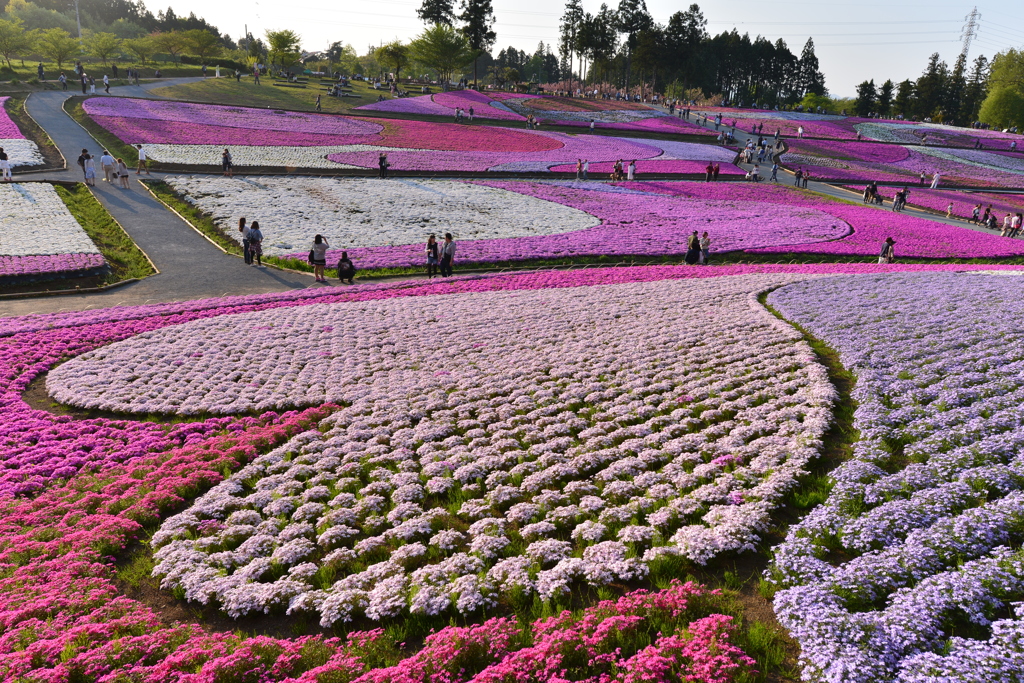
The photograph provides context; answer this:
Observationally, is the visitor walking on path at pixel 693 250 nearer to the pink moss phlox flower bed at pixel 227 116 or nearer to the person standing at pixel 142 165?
the person standing at pixel 142 165

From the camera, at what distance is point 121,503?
37.0 feet

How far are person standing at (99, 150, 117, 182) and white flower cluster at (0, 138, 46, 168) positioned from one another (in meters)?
4.79

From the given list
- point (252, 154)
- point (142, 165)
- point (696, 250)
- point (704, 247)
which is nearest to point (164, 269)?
point (142, 165)

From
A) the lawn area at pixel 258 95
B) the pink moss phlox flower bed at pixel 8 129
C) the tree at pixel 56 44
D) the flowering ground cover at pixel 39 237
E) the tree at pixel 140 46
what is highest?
the tree at pixel 140 46

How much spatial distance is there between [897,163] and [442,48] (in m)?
70.4

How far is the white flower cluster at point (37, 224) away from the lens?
2759 cm

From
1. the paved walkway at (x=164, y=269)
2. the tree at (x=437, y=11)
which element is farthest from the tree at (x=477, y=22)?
the paved walkway at (x=164, y=269)

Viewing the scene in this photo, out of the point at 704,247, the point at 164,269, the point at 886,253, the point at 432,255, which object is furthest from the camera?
the point at 886,253

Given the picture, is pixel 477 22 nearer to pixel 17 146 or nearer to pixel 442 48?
pixel 442 48

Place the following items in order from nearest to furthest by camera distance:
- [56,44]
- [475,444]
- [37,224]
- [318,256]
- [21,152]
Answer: [475,444], [318,256], [37,224], [21,152], [56,44]

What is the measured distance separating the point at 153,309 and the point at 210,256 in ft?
25.6

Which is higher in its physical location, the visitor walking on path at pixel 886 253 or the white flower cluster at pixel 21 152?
the white flower cluster at pixel 21 152

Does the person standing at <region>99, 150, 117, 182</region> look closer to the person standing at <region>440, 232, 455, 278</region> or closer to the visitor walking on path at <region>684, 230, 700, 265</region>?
the person standing at <region>440, 232, 455, 278</region>

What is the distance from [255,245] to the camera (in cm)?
2872
